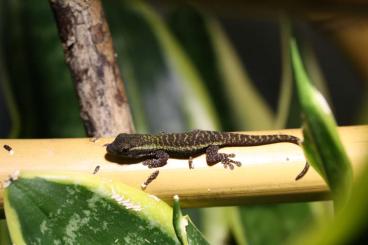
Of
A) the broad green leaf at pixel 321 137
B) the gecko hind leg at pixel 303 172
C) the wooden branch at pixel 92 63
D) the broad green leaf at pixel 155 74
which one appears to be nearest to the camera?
the broad green leaf at pixel 321 137

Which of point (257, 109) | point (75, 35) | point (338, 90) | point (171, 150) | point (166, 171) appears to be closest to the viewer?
point (166, 171)

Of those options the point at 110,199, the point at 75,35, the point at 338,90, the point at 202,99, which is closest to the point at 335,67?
the point at 338,90

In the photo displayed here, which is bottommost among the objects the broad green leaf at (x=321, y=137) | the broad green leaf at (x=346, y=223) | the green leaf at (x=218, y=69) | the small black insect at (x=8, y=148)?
the green leaf at (x=218, y=69)

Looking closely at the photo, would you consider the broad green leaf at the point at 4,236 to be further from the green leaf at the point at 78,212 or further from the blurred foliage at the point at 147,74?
the green leaf at the point at 78,212

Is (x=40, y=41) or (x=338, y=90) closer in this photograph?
(x=40, y=41)

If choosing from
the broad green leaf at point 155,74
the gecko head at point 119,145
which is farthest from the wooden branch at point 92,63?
the broad green leaf at point 155,74

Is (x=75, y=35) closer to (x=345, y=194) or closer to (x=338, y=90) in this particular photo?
(x=345, y=194)

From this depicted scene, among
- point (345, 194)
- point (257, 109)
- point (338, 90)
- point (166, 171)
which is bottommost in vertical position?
point (338, 90)
